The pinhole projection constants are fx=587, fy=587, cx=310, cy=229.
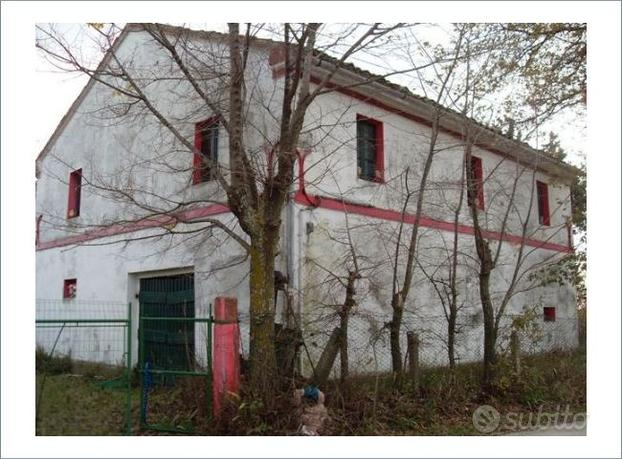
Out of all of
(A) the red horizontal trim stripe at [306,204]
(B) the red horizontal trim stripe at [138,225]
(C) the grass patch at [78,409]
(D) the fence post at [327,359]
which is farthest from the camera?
(A) the red horizontal trim stripe at [306,204]

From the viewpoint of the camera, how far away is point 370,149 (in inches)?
406

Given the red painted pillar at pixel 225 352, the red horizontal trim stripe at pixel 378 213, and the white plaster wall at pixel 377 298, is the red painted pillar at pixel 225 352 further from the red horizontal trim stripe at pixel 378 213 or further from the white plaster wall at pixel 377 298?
the red horizontal trim stripe at pixel 378 213

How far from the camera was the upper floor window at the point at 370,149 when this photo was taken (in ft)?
33.1

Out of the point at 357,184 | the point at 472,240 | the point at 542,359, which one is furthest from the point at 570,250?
the point at 357,184

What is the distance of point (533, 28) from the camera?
8578 millimetres

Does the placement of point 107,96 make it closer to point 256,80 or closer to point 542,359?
point 256,80

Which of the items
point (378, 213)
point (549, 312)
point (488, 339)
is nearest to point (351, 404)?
point (488, 339)

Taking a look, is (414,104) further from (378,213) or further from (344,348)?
(344,348)

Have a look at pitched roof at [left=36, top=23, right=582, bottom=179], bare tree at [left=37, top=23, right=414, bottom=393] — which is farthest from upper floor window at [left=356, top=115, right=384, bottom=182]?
bare tree at [left=37, top=23, right=414, bottom=393]

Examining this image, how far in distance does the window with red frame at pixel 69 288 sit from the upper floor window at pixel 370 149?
657 centimetres

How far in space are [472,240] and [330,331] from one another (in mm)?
4862

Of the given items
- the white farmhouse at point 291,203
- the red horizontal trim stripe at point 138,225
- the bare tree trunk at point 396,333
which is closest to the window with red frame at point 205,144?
the white farmhouse at point 291,203

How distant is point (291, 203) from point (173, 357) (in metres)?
3.16

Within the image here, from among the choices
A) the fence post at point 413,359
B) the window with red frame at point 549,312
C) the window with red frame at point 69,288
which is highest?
the window with red frame at point 69,288
